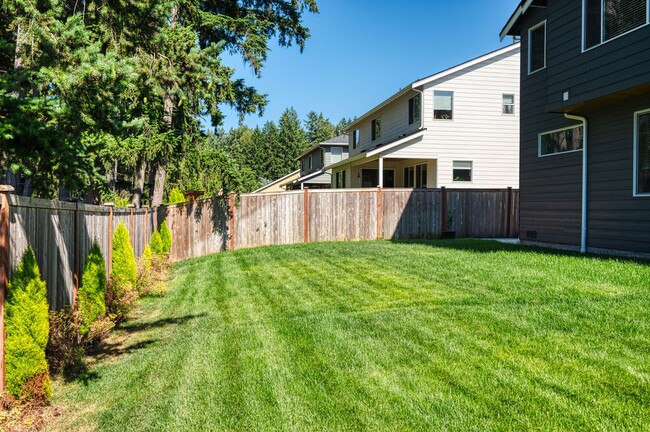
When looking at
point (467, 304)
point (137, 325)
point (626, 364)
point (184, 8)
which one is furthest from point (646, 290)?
point (184, 8)

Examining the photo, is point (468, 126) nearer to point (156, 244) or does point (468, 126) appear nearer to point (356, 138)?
point (356, 138)

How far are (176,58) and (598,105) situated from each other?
8.79 metres

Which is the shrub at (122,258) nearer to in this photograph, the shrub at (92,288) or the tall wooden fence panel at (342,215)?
the shrub at (92,288)

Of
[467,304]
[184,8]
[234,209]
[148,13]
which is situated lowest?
[467,304]

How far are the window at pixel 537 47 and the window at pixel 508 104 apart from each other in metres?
6.06

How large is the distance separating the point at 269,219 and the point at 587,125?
9.48 meters

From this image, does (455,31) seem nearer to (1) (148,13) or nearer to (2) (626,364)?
(1) (148,13)

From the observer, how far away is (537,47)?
12555mm

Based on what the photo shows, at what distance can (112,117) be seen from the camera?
569cm

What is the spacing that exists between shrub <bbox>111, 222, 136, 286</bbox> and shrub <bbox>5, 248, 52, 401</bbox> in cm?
390

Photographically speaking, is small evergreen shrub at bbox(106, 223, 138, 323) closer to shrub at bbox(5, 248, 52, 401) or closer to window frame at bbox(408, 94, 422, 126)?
shrub at bbox(5, 248, 52, 401)

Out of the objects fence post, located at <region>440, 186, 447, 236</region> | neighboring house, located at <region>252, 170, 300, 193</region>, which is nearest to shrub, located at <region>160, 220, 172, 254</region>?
fence post, located at <region>440, 186, 447, 236</region>

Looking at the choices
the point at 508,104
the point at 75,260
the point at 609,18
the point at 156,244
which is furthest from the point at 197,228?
the point at 508,104

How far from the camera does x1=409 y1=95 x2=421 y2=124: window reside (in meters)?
18.8
